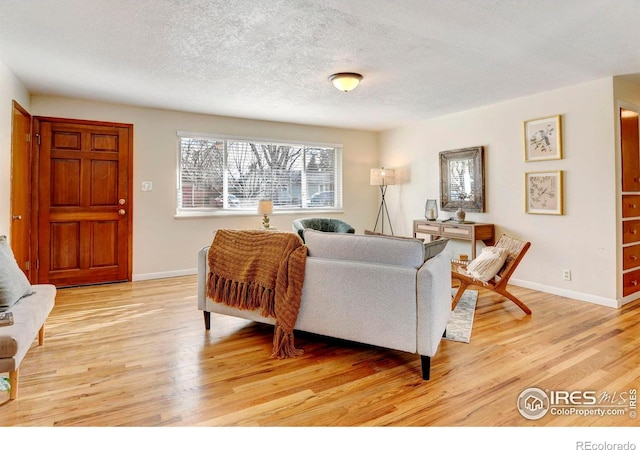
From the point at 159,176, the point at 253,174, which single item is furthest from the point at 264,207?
the point at 159,176

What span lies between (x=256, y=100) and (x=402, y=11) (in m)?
2.51

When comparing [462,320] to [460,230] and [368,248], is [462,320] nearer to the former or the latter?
[368,248]

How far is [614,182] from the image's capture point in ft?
11.7

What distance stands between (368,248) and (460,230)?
2.82 m

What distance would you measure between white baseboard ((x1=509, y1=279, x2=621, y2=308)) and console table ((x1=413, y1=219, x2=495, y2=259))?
0.63m

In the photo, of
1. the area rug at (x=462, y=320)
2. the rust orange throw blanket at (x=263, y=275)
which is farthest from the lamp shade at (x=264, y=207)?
the area rug at (x=462, y=320)

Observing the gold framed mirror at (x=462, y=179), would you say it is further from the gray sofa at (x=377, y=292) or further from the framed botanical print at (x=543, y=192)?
the gray sofa at (x=377, y=292)

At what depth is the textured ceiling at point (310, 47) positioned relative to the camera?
2.31 m

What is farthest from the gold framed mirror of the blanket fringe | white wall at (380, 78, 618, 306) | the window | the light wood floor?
the blanket fringe

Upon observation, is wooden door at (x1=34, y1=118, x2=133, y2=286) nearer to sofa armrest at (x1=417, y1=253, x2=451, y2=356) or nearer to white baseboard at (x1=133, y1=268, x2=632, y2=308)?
white baseboard at (x1=133, y1=268, x2=632, y2=308)

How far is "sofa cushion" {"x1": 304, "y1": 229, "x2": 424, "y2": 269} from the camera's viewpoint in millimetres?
2213

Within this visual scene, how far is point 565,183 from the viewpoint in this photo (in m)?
3.96

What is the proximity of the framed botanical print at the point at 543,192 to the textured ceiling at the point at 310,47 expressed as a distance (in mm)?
947

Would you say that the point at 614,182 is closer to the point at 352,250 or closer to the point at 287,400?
the point at 352,250
